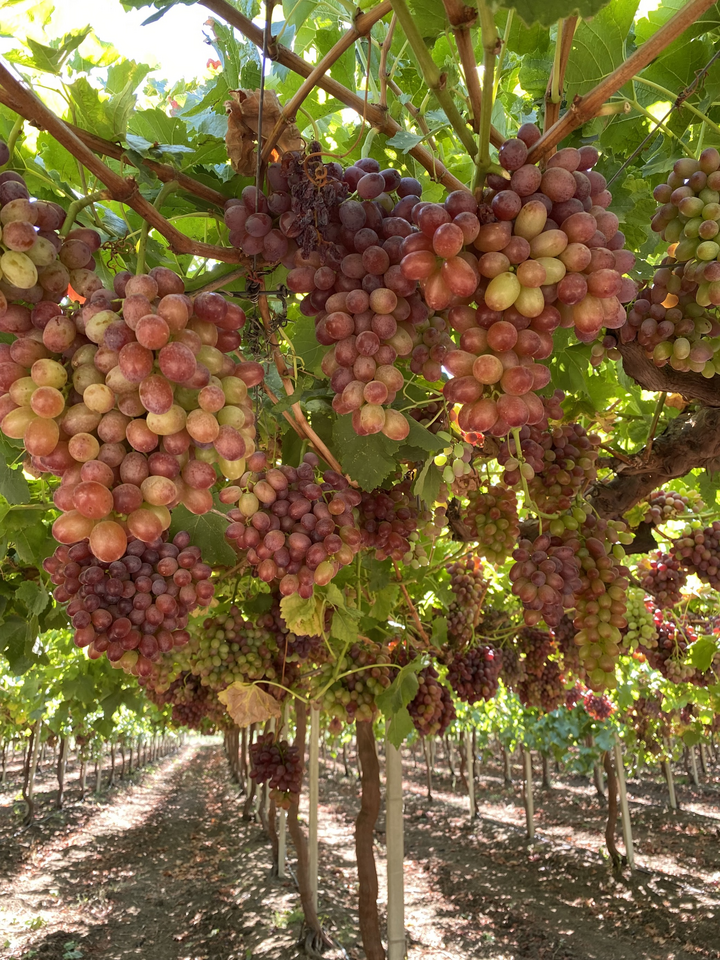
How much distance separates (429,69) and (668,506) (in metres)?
3.63

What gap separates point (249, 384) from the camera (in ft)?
3.23

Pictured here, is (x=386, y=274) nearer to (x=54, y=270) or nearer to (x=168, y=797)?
(x=54, y=270)

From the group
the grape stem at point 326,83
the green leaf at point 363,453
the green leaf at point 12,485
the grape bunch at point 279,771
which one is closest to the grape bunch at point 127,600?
the green leaf at point 12,485

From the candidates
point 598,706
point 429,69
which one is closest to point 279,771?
point 429,69

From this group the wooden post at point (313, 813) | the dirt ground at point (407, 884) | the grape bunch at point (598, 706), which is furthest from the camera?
the grape bunch at point (598, 706)

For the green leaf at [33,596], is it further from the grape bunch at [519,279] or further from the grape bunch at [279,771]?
the grape bunch at [519,279]

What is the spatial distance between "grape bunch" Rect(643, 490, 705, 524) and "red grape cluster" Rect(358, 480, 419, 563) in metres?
2.11

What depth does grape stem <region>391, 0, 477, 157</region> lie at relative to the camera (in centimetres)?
86

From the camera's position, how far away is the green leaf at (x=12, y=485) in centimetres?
162

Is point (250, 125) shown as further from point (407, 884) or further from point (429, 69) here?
point (407, 884)

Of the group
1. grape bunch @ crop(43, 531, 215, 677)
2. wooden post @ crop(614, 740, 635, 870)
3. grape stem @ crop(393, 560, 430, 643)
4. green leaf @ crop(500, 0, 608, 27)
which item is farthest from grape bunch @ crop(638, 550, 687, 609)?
wooden post @ crop(614, 740, 635, 870)

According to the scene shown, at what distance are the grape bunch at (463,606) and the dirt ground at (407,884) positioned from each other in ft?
18.7

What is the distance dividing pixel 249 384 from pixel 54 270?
32 centimetres

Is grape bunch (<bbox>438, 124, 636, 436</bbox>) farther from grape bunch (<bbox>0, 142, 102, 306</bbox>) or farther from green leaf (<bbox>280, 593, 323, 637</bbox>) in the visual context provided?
green leaf (<bbox>280, 593, 323, 637</bbox>)
